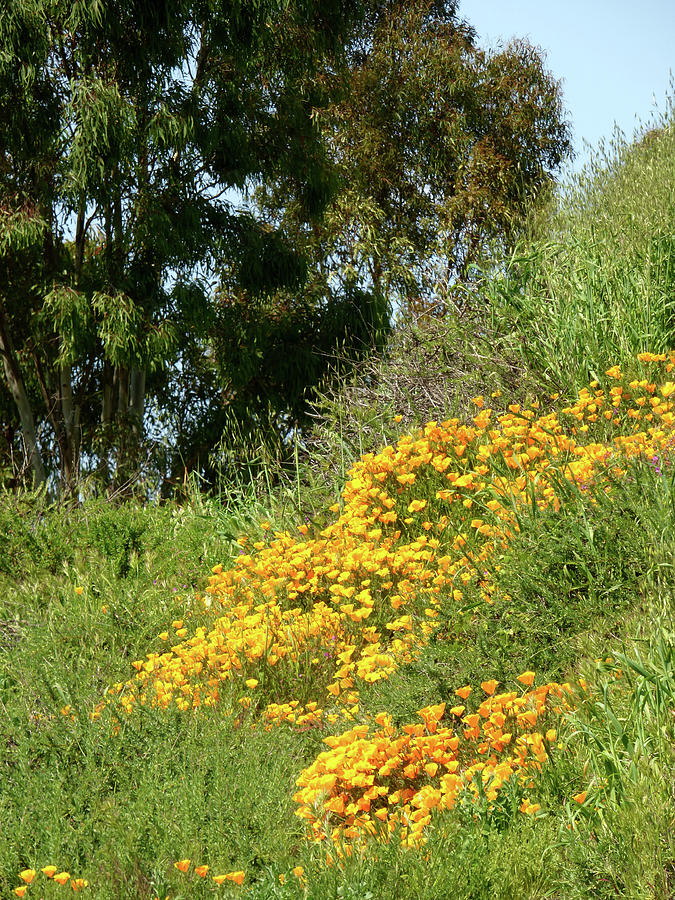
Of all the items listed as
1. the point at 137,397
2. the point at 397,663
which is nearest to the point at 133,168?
the point at 137,397

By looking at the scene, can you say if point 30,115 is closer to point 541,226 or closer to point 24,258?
point 24,258

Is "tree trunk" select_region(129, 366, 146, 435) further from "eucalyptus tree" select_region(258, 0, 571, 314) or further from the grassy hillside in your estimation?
"eucalyptus tree" select_region(258, 0, 571, 314)

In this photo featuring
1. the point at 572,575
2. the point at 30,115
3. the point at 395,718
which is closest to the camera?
the point at 395,718

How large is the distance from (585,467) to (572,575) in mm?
650

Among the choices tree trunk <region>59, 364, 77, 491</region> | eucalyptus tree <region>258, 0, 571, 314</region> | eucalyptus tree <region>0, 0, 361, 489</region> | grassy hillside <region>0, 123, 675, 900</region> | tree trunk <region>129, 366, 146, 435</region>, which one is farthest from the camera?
eucalyptus tree <region>258, 0, 571, 314</region>

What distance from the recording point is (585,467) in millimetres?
4066

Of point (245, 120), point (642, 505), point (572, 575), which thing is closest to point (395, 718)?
point (572, 575)

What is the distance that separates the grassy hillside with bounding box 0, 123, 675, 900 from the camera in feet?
8.09

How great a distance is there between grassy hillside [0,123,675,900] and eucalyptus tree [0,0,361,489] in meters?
2.82

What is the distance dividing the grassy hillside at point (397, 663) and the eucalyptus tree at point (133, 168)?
2.82 meters

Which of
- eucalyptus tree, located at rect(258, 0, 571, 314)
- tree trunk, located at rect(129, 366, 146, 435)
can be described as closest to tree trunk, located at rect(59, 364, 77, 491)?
tree trunk, located at rect(129, 366, 146, 435)

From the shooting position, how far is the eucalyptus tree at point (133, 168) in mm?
8289

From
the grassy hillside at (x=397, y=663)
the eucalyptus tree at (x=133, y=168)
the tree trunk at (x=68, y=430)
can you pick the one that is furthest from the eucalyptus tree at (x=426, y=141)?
the grassy hillside at (x=397, y=663)

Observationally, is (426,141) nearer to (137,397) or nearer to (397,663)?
(137,397)
